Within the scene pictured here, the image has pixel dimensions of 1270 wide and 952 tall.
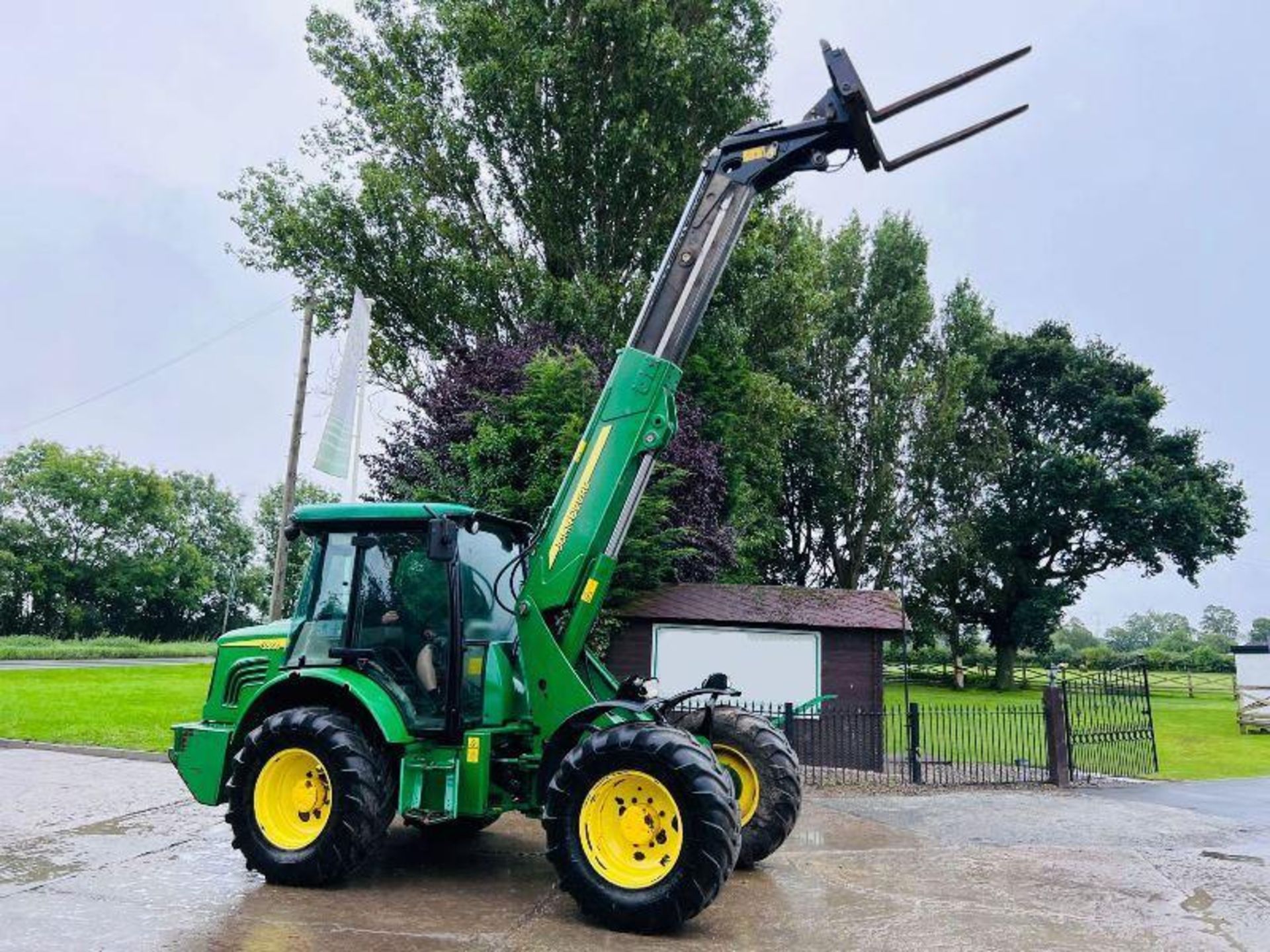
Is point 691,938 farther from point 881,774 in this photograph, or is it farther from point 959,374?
point 959,374

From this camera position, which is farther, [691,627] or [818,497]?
[818,497]

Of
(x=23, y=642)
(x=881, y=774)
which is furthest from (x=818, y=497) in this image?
(x=23, y=642)

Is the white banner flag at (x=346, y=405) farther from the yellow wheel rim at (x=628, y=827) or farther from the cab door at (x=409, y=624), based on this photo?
the yellow wheel rim at (x=628, y=827)

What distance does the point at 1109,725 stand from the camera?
15.1 meters

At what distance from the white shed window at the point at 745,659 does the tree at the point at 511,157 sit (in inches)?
288

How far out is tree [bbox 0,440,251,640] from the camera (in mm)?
64375

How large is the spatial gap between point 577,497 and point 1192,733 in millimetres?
22476

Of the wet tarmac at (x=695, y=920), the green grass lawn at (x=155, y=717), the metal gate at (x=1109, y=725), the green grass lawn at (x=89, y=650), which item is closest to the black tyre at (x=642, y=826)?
the wet tarmac at (x=695, y=920)

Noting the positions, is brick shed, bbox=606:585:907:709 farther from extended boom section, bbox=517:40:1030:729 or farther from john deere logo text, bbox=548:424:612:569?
john deere logo text, bbox=548:424:612:569

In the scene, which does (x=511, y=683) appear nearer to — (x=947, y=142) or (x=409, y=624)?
(x=409, y=624)

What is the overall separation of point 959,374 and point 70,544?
6299 centimetres

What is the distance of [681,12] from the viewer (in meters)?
21.8

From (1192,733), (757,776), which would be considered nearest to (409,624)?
(757,776)

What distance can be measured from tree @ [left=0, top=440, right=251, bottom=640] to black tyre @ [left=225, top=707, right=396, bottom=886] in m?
65.6
